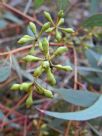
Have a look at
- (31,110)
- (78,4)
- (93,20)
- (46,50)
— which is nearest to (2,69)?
(46,50)

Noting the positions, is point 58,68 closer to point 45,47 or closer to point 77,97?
point 45,47

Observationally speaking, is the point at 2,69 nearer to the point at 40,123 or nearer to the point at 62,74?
the point at 40,123

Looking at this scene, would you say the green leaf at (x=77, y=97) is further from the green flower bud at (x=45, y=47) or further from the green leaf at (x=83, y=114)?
the green flower bud at (x=45, y=47)

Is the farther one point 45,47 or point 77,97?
point 77,97

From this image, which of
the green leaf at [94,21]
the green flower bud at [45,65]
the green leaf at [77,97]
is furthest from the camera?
the green leaf at [94,21]

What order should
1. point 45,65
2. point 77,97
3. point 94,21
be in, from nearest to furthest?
point 45,65 → point 77,97 → point 94,21

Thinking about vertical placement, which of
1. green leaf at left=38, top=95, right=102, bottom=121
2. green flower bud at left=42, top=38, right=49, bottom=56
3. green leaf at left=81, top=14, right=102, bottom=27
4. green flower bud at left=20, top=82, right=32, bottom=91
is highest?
green leaf at left=81, top=14, right=102, bottom=27

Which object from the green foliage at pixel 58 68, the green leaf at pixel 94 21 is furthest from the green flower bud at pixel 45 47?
the green leaf at pixel 94 21

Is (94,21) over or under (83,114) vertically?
over

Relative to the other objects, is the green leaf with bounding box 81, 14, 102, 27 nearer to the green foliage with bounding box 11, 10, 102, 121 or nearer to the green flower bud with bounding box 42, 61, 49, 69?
the green foliage with bounding box 11, 10, 102, 121

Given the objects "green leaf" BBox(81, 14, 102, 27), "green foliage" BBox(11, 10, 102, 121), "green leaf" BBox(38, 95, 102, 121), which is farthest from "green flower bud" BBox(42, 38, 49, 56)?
"green leaf" BBox(81, 14, 102, 27)

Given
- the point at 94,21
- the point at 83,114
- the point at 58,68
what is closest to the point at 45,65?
Answer: the point at 58,68
